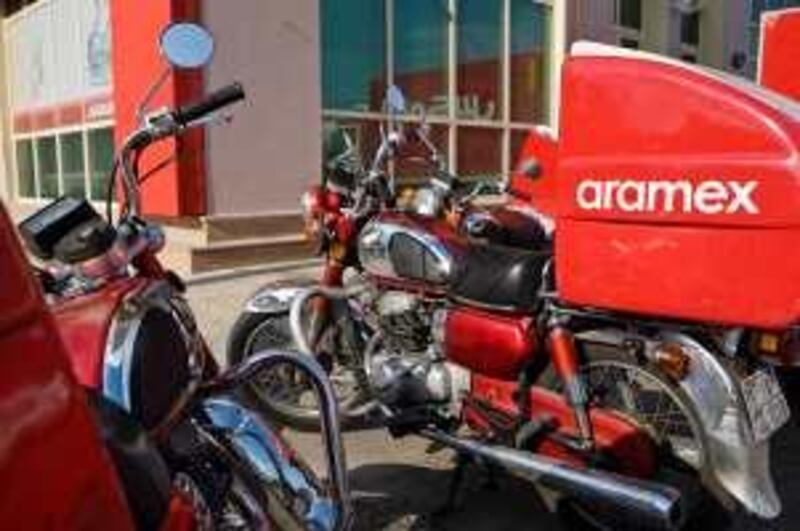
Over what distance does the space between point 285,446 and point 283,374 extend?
6.23 ft

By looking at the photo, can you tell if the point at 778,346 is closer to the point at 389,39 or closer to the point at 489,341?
the point at 489,341

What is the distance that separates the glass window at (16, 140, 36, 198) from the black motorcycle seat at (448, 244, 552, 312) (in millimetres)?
11499

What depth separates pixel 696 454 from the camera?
3299 mm

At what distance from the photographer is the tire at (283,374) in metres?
4.50

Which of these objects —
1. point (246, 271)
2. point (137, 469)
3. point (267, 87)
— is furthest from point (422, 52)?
point (137, 469)

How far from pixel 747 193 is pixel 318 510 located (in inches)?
53.7

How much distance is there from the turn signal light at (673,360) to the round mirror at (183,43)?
1.55 m

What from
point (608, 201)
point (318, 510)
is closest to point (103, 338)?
point (318, 510)

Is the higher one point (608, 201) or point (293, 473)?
point (608, 201)

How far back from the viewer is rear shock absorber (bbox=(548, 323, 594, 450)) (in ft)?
11.3

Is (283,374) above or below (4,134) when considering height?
below

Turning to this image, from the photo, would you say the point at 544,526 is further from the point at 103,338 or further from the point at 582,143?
the point at 103,338

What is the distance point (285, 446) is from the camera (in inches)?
102

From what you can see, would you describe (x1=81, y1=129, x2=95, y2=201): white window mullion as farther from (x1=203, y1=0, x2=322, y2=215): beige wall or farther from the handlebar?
the handlebar
